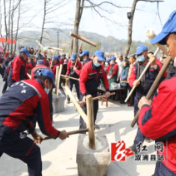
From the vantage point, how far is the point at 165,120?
110 cm

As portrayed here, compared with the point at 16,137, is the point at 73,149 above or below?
below

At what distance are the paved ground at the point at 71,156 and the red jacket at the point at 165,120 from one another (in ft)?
6.26

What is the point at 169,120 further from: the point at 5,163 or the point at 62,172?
the point at 5,163

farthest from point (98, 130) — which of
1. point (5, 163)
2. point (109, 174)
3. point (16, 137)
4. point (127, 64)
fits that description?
point (127, 64)

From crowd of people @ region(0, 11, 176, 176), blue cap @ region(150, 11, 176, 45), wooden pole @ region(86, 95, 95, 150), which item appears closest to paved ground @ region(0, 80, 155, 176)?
crowd of people @ region(0, 11, 176, 176)

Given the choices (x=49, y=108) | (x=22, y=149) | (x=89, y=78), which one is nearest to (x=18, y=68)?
(x=89, y=78)

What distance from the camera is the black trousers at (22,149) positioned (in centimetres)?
201

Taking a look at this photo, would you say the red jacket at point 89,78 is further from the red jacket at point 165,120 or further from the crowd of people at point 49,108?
the red jacket at point 165,120

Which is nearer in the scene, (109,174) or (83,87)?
(109,174)

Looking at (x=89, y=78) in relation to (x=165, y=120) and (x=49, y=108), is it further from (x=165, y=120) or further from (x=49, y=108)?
(x=165, y=120)

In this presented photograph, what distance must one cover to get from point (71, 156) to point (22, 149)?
1.46 m

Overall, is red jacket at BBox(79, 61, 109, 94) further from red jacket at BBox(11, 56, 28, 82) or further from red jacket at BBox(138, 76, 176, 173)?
red jacket at BBox(138, 76, 176, 173)

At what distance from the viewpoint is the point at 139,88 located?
11.6 feet

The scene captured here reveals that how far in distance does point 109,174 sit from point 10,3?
18.6 metres
